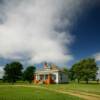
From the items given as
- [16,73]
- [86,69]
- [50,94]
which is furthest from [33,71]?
[50,94]

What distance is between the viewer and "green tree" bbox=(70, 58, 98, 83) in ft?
221

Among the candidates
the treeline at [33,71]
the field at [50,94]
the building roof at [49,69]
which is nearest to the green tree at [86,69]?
the treeline at [33,71]

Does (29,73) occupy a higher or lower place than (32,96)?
higher

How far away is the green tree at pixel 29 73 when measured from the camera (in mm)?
74062

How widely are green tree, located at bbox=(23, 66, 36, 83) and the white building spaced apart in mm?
3157

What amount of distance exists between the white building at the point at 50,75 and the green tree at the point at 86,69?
15.7ft

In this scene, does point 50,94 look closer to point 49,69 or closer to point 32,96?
point 32,96

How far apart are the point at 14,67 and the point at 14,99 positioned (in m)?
56.1

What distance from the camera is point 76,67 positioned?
7562cm

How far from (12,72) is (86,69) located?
980 inches

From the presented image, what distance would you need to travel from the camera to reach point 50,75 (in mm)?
67750

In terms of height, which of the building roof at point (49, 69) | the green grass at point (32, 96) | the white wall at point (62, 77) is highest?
the building roof at point (49, 69)

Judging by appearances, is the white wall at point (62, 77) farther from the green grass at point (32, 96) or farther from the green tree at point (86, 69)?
the green grass at point (32, 96)

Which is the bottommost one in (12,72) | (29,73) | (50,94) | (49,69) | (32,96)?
(32,96)
